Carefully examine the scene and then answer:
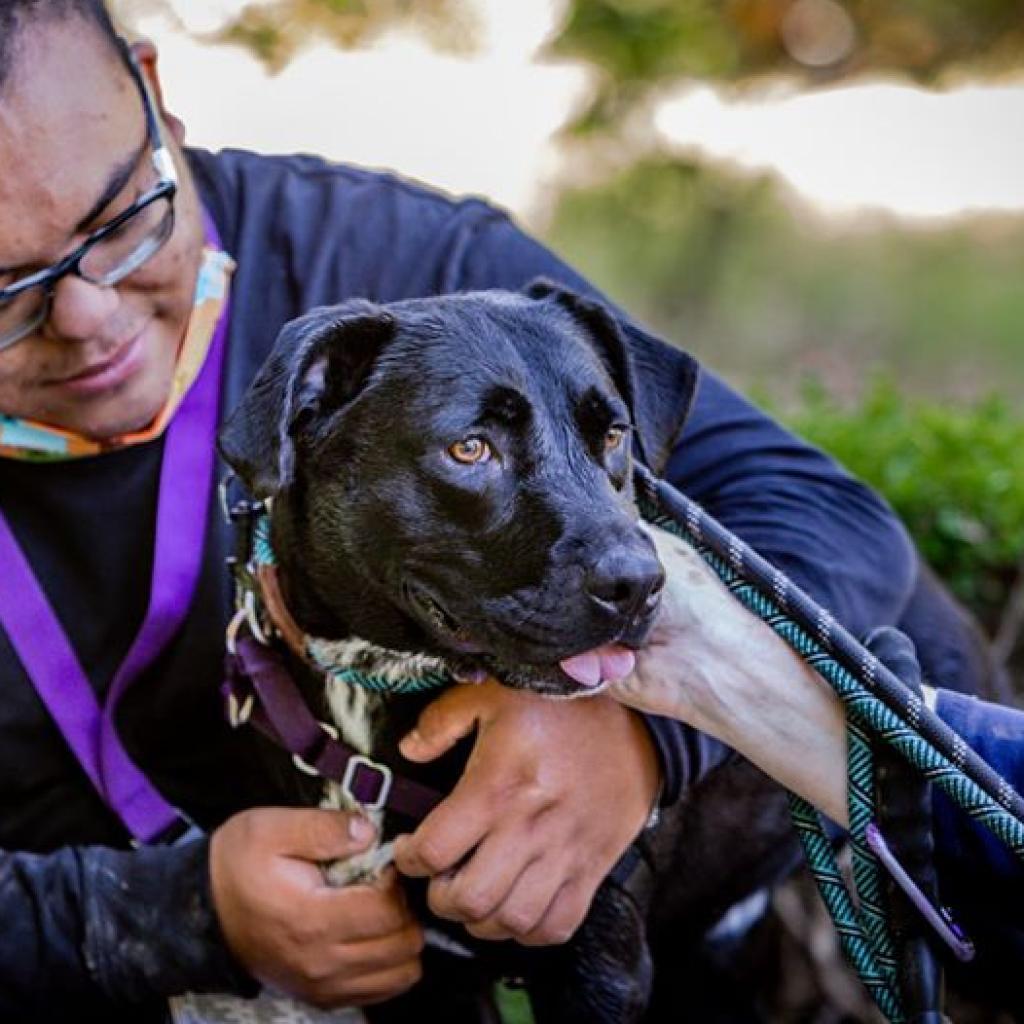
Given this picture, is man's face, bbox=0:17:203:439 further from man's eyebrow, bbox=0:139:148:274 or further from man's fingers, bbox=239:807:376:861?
man's fingers, bbox=239:807:376:861

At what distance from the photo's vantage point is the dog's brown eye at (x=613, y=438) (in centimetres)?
223

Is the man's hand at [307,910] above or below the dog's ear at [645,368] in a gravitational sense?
below

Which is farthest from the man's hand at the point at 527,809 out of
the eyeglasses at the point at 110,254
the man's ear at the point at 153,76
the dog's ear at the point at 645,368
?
the man's ear at the point at 153,76

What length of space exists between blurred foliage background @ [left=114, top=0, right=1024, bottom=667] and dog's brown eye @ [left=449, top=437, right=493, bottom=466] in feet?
17.6

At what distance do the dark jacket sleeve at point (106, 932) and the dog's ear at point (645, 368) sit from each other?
37.8 inches

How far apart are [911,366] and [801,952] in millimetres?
5845

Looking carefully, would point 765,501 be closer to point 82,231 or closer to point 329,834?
point 329,834

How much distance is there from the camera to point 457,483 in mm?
2100

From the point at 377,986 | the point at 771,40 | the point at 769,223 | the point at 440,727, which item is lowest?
the point at 769,223

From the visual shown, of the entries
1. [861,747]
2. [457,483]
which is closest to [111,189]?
[457,483]

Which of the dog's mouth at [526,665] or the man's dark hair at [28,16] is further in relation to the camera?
the man's dark hair at [28,16]

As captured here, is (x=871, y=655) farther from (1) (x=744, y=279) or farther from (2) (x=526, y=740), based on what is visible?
(1) (x=744, y=279)

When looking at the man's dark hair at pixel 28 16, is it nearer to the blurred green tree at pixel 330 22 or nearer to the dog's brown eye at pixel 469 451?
the dog's brown eye at pixel 469 451

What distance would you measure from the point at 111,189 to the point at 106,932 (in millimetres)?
1142
